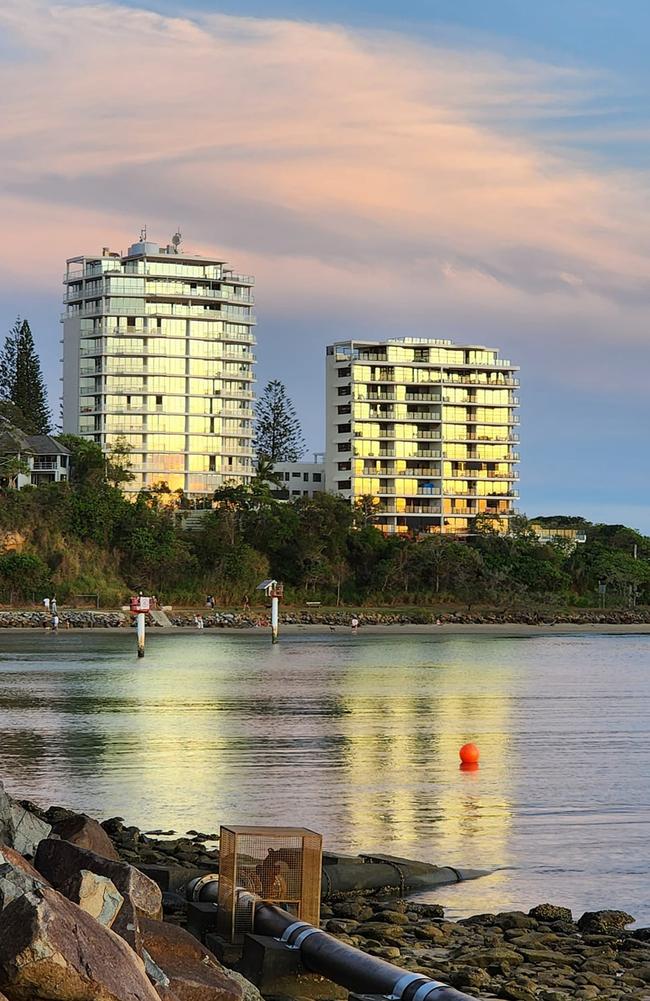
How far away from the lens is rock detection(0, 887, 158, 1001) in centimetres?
913

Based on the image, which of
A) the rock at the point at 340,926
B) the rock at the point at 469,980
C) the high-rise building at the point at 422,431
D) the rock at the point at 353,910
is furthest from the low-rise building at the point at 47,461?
the rock at the point at 469,980

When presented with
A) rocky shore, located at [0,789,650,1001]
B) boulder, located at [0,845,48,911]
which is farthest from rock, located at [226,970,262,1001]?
boulder, located at [0,845,48,911]

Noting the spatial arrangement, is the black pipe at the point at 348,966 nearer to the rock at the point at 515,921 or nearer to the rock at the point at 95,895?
the rock at the point at 95,895

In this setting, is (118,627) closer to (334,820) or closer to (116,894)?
(334,820)

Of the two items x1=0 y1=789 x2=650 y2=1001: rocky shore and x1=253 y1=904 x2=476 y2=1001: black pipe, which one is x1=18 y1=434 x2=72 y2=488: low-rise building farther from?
x1=253 y1=904 x2=476 y2=1001: black pipe

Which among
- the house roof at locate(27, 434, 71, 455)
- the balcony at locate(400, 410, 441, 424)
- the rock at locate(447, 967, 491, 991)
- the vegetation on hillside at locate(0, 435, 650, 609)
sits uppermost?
the balcony at locate(400, 410, 441, 424)

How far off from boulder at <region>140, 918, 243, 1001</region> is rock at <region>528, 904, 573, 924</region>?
554 centimetres

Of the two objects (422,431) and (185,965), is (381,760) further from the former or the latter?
(422,431)

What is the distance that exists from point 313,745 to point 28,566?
271 feet

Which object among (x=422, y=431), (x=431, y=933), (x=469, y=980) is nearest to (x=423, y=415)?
(x=422, y=431)

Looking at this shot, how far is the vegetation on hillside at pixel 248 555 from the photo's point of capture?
4653 inches

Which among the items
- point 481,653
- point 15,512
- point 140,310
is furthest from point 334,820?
point 140,310

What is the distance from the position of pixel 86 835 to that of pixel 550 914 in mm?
5020

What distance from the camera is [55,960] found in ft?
29.9
